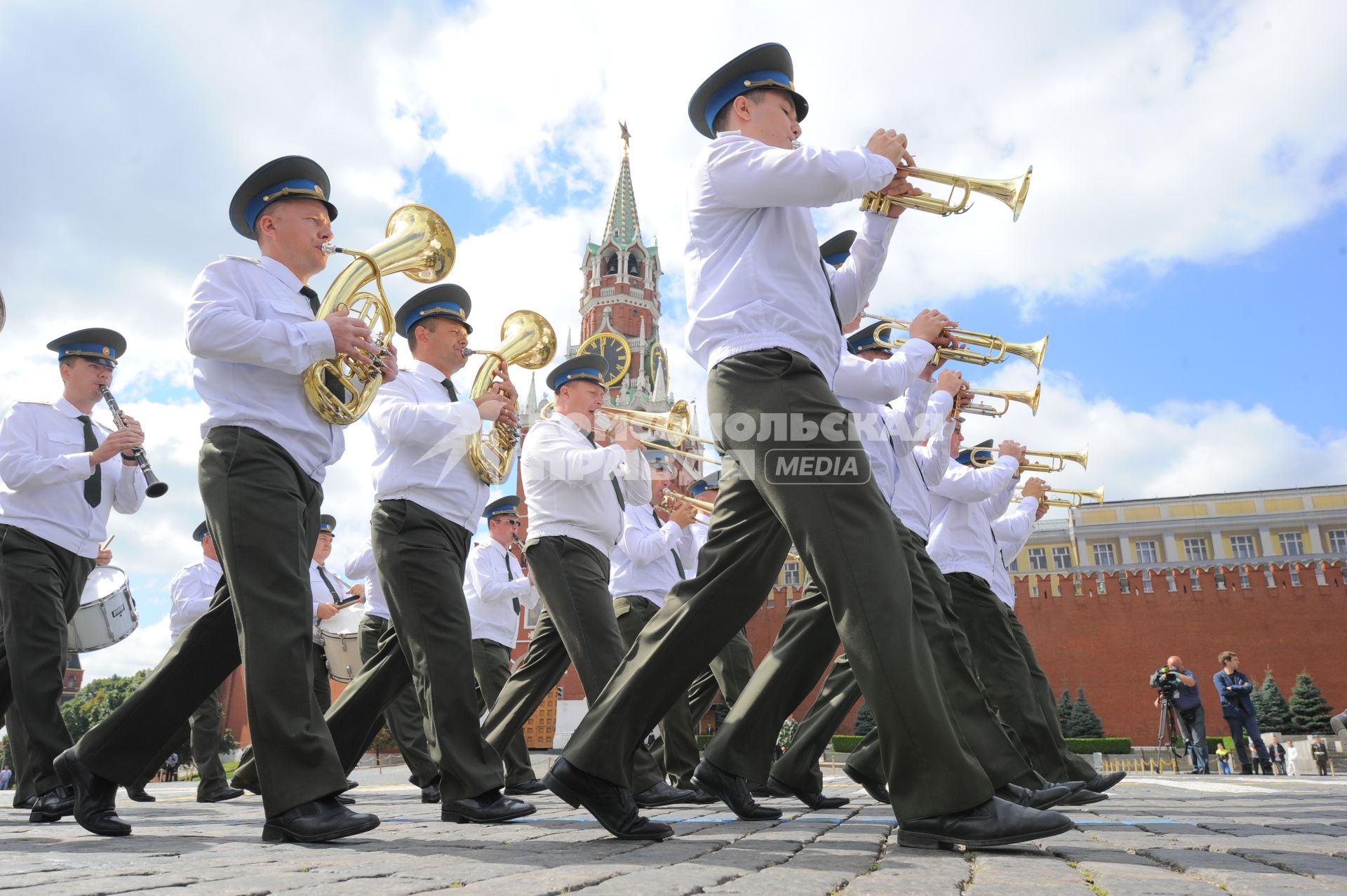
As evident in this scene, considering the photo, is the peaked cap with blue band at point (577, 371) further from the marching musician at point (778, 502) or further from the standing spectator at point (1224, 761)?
the standing spectator at point (1224, 761)

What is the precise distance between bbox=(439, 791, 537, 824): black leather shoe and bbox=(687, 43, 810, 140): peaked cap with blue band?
3.11m

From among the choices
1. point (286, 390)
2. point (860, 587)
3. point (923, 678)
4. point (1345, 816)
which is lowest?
point (1345, 816)

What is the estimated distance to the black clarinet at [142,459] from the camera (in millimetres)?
5641

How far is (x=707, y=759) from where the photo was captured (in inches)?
158

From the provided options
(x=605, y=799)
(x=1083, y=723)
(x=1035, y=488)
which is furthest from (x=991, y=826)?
(x=1083, y=723)

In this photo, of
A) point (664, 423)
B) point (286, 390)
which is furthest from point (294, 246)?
point (664, 423)

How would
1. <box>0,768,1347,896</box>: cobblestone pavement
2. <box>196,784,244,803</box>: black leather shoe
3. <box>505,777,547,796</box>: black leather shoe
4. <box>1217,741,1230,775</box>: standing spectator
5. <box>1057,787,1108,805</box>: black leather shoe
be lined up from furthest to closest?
<box>1217,741,1230,775</box>: standing spectator < <box>196,784,244,803</box>: black leather shoe < <box>505,777,547,796</box>: black leather shoe < <box>1057,787,1108,805</box>: black leather shoe < <box>0,768,1347,896</box>: cobblestone pavement

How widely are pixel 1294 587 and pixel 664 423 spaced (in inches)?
1385

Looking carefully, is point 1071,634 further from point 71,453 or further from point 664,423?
point 71,453

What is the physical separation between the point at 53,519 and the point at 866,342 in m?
5.21

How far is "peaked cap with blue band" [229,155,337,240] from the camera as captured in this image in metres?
4.20

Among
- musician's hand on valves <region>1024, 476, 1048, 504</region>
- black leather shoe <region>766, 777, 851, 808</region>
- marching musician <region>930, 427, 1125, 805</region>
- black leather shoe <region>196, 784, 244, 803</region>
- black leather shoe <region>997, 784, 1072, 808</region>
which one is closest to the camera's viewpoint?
black leather shoe <region>997, 784, 1072, 808</region>

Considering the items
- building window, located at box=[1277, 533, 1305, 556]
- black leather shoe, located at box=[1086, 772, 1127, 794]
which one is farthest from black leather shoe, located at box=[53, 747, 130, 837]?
building window, located at box=[1277, 533, 1305, 556]

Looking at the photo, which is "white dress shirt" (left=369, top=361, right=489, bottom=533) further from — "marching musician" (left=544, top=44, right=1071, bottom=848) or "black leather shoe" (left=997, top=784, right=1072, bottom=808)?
"black leather shoe" (left=997, top=784, right=1072, bottom=808)
